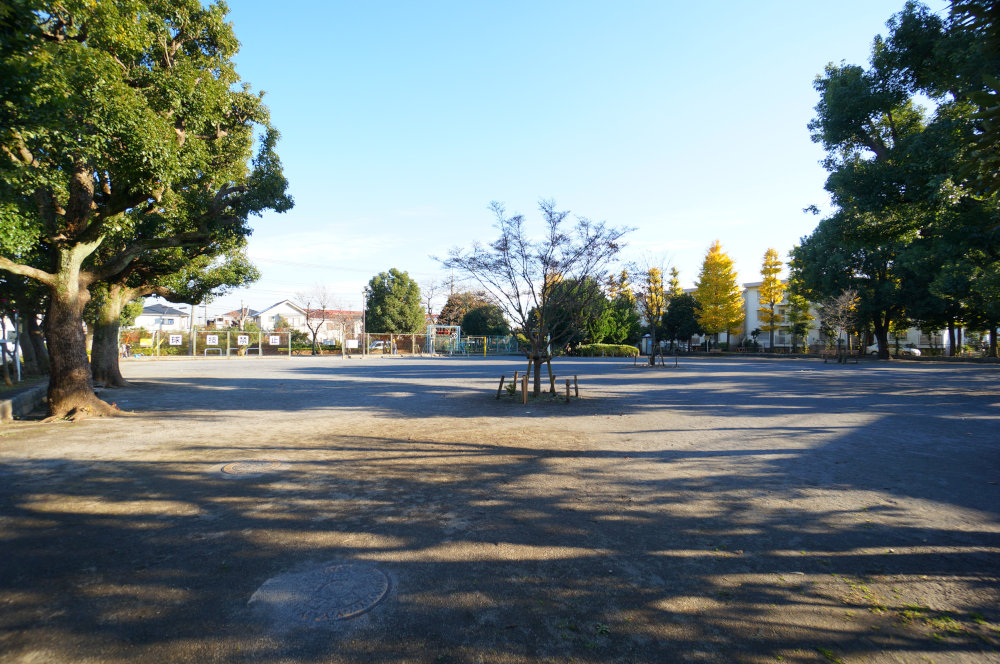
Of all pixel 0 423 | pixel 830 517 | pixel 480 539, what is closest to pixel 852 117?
pixel 830 517

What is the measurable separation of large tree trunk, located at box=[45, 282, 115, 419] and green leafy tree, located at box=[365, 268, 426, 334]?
3850 centimetres

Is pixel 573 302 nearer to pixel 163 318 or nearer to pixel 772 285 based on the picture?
pixel 772 285

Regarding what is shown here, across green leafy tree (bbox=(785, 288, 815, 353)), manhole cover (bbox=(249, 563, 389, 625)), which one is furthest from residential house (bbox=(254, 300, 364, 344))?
→ manhole cover (bbox=(249, 563, 389, 625))

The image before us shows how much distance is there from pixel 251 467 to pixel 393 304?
43073 mm

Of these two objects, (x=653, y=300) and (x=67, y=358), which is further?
(x=653, y=300)

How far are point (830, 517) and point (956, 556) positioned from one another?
33.5 inches

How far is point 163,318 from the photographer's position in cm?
6950

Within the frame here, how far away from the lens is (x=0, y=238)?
6629 mm

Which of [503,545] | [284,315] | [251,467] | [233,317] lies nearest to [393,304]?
[284,315]

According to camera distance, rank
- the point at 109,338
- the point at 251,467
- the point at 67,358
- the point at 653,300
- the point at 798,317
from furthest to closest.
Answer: the point at 798,317
the point at 653,300
the point at 109,338
the point at 67,358
the point at 251,467

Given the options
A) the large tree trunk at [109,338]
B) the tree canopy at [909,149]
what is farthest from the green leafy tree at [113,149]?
the tree canopy at [909,149]

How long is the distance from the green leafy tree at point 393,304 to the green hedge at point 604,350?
59.1 feet

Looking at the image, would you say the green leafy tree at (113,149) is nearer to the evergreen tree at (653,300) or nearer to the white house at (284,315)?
the evergreen tree at (653,300)

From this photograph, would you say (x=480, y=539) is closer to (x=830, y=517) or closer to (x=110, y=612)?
(x=110, y=612)
